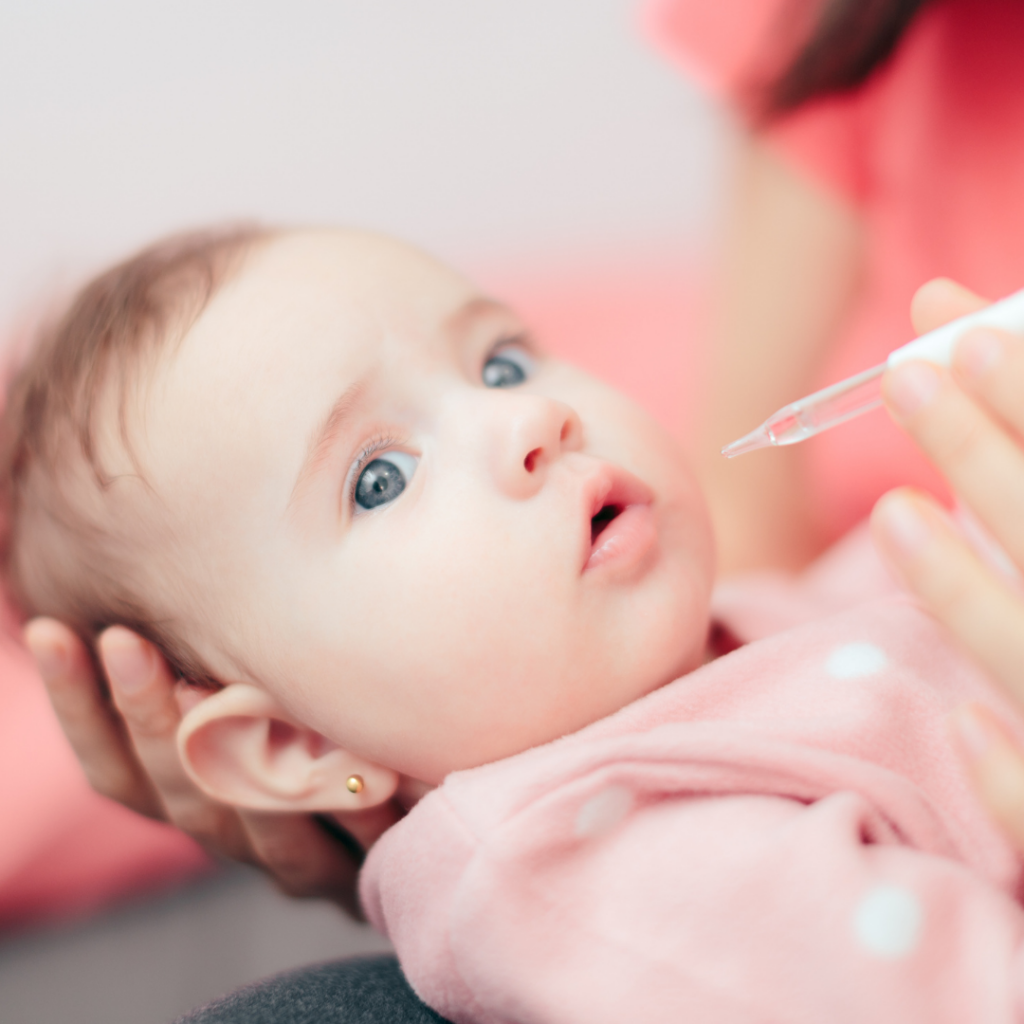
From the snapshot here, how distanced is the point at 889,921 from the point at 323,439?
476mm

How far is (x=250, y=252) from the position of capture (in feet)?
2.61

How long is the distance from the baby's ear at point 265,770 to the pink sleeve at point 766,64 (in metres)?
0.96

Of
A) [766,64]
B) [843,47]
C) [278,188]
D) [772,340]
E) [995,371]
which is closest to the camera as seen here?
[995,371]

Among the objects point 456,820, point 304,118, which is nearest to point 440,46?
point 304,118

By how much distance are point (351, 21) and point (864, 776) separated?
154 cm

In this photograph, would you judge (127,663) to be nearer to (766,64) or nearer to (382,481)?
(382,481)

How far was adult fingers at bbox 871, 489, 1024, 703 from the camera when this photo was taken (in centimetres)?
52

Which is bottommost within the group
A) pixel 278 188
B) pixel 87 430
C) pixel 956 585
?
pixel 956 585

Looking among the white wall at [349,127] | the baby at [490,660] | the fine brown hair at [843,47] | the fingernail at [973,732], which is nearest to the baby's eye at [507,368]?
the baby at [490,660]

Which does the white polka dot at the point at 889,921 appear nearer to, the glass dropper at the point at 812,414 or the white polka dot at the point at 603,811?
the white polka dot at the point at 603,811

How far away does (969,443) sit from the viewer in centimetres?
51

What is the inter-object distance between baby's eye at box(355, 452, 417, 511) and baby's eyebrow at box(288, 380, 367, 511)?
3 centimetres

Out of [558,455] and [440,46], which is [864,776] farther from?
[440,46]

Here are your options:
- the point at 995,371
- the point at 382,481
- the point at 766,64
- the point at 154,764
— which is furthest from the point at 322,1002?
the point at 766,64
